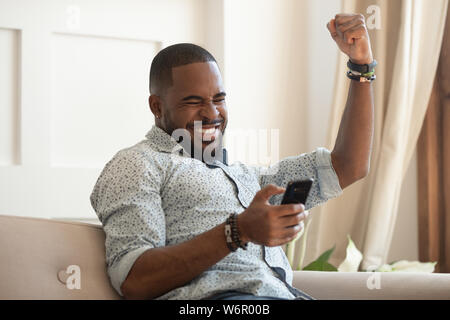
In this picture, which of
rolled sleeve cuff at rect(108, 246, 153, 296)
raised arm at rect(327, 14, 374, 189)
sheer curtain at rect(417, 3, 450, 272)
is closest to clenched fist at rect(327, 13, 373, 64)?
raised arm at rect(327, 14, 374, 189)

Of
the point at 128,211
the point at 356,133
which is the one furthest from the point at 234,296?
the point at 356,133

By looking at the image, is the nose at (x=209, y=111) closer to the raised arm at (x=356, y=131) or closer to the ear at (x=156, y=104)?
the ear at (x=156, y=104)

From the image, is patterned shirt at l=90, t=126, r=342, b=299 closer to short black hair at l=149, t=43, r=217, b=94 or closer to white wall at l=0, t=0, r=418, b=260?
short black hair at l=149, t=43, r=217, b=94

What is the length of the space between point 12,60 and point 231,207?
1272 millimetres

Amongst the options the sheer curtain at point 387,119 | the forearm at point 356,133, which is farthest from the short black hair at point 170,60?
the sheer curtain at point 387,119

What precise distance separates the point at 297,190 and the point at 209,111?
320mm

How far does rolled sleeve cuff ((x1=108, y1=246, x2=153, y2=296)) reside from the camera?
104 centimetres

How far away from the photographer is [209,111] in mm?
1258


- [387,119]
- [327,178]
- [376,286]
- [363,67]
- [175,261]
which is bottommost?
[376,286]

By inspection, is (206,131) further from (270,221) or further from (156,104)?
(270,221)

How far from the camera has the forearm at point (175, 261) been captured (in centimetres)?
103

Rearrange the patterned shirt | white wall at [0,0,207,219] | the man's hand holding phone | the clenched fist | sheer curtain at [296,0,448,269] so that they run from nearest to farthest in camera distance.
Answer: the man's hand holding phone → the patterned shirt → the clenched fist → white wall at [0,0,207,219] → sheer curtain at [296,0,448,269]

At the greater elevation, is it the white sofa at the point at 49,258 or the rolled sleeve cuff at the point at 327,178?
the rolled sleeve cuff at the point at 327,178

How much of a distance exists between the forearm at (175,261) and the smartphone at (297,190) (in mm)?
109
